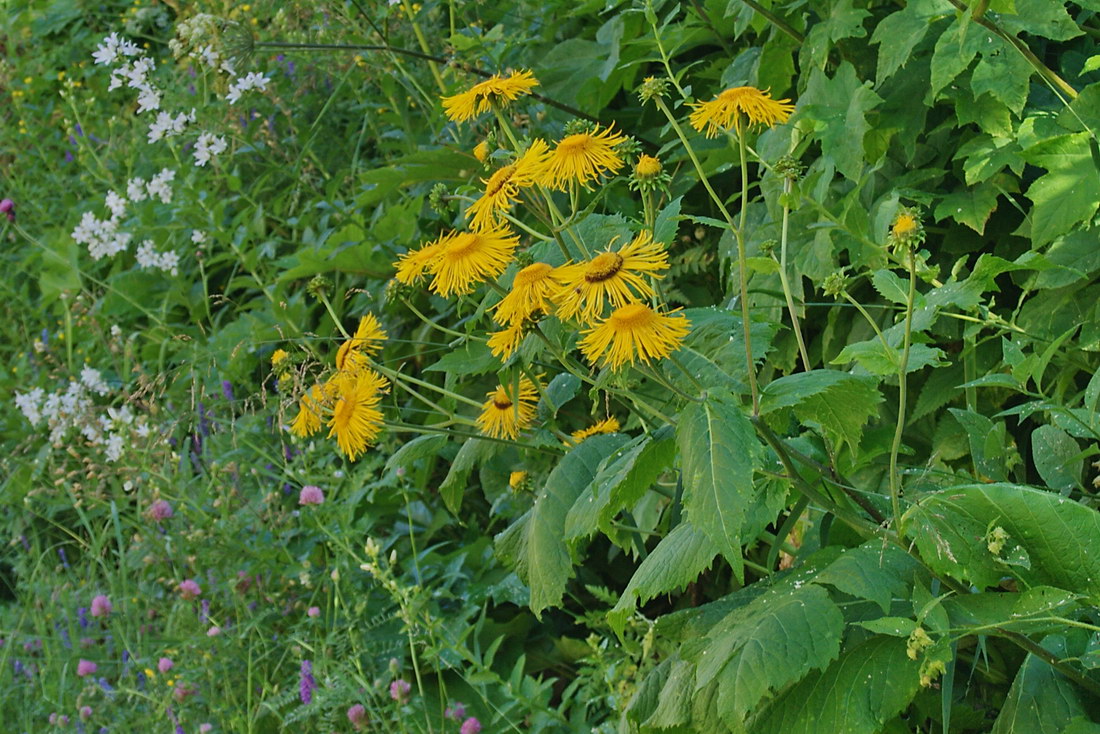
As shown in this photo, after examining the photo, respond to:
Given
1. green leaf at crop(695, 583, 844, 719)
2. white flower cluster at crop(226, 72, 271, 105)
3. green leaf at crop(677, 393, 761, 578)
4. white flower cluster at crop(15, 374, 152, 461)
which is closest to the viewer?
green leaf at crop(677, 393, 761, 578)

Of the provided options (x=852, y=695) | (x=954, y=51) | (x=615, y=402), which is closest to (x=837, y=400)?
(x=852, y=695)

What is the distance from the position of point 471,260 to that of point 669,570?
0.39 m

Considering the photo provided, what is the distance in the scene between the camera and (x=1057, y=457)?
5.15 ft

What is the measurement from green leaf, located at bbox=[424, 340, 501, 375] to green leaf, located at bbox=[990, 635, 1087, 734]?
2.34 feet

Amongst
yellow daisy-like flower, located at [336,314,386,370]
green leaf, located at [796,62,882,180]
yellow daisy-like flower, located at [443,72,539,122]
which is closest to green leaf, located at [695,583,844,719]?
yellow daisy-like flower, located at [336,314,386,370]

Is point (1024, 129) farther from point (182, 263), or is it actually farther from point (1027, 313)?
point (182, 263)

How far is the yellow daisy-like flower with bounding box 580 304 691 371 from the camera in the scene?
3.62 ft

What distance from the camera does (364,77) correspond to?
10.7 feet

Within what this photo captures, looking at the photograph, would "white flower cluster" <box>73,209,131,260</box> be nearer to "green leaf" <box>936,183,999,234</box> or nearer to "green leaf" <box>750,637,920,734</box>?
"green leaf" <box>936,183,999,234</box>

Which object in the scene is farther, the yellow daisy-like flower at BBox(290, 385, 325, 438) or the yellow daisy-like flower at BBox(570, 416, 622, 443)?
the yellow daisy-like flower at BBox(570, 416, 622, 443)

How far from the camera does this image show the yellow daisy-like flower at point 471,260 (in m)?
1.27

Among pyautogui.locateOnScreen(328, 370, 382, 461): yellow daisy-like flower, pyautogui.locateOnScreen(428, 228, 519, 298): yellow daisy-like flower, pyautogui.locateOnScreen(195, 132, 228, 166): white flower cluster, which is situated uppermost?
pyautogui.locateOnScreen(428, 228, 519, 298): yellow daisy-like flower

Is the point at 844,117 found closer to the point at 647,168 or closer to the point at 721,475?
the point at 647,168

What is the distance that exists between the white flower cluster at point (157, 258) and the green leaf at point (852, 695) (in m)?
2.46
